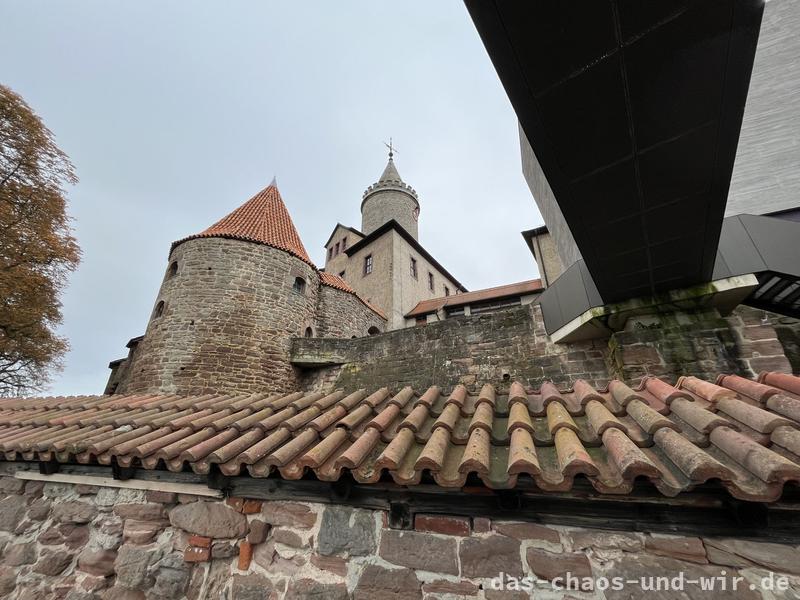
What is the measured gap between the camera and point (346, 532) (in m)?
1.80

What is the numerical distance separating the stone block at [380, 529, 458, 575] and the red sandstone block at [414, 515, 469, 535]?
30mm

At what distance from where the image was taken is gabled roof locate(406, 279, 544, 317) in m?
14.6

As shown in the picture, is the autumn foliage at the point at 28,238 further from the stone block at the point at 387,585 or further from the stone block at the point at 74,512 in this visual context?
the stone block at the point at 387,585

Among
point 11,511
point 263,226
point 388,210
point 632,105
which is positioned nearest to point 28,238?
point 263,226

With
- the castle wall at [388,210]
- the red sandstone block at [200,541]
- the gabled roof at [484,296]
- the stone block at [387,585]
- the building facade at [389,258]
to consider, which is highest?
the castle wall at [388,210]

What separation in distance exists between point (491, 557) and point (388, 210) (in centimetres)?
2345

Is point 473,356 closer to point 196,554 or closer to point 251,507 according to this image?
point 251,507

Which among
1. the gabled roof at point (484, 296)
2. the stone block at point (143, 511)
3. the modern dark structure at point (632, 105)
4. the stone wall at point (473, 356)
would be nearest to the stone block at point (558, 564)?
the modern dark structure at point (632, 105)

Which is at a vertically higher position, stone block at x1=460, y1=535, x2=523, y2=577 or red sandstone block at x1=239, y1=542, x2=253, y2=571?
stone block at x1=460, y1=535, x2=523, y2=577

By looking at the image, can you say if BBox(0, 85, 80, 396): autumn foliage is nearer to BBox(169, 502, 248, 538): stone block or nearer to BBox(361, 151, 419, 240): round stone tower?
BBox(169, 502, 248, 538): stone block

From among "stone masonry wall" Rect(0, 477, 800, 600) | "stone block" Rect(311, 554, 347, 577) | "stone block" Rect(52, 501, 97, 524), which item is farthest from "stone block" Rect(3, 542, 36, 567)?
"stone block" Rect(311, 554, 347, 577)

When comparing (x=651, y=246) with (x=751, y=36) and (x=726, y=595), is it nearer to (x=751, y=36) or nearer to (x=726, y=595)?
(x=751, y=36)

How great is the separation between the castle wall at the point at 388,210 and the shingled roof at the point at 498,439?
21.1m

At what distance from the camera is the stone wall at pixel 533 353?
371 cm
